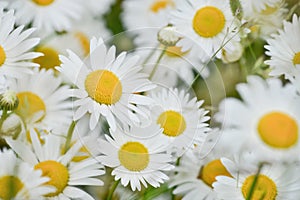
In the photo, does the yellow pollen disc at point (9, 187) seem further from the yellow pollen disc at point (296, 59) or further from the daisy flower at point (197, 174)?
the yellow pollen disc at point (296, 59)

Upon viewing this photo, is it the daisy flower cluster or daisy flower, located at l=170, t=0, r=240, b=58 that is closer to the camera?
the daisy flower cluster

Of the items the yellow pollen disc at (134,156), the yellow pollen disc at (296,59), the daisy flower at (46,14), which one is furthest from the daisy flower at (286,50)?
the daisy flower at (46,14)

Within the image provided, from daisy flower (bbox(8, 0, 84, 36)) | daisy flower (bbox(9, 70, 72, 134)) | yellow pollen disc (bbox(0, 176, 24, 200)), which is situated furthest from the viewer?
daisy flower (bbox(8, 0, 84, 36))

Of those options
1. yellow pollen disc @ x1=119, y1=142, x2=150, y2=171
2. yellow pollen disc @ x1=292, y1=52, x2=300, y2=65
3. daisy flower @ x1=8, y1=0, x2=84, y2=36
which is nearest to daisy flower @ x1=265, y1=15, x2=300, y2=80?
yellow pollen disc @ x1=292, y1=52, x2=300, y2=65

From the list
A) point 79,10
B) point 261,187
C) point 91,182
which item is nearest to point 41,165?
point 91,182

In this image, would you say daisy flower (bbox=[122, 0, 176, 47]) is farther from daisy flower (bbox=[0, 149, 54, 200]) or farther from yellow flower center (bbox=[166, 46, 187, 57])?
daisy flower (bbox=[0, 149, 54, 200])

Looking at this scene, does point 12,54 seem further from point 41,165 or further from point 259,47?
point 259,47

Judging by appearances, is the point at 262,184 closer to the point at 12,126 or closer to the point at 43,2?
the point at 12,126
